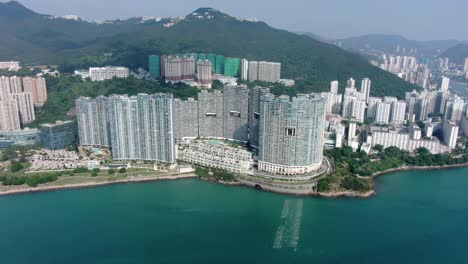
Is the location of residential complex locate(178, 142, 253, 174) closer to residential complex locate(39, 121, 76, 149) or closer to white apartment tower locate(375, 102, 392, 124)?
residential complex locate(39, 121, 76, 149)

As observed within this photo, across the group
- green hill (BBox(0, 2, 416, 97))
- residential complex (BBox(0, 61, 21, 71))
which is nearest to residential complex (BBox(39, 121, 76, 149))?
green hill (BBox(0, 2, 416, 97))

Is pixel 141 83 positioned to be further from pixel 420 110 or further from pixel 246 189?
pixel 420 110

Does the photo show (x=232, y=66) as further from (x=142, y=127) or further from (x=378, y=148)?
(x=142, y=127)

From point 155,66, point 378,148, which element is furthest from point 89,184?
point 155,66

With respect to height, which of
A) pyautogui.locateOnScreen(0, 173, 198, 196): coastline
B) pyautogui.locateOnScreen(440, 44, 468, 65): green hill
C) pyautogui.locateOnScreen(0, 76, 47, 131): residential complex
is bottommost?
pyautogui.locateOnScreen(0, 173, 198, 196): coastline

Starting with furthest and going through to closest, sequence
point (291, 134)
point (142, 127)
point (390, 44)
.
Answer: point (390, 44) < point (142, 127) < point (291, 134)
